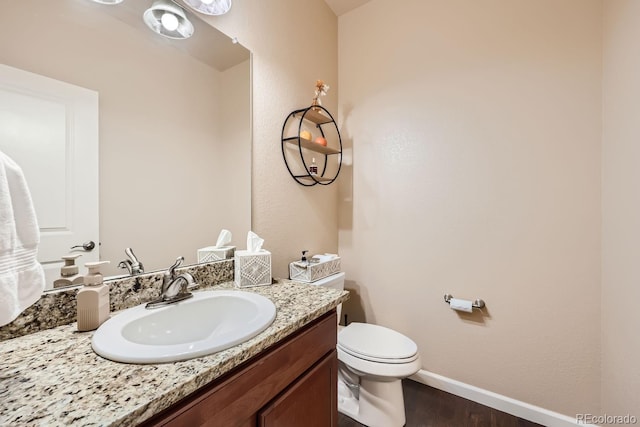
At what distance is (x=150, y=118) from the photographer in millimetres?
963

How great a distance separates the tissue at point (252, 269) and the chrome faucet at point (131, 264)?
1.17 ft

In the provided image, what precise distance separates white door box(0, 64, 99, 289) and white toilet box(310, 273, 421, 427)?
122 cm

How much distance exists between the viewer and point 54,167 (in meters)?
0.74

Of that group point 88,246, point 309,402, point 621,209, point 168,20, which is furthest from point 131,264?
point 621,209

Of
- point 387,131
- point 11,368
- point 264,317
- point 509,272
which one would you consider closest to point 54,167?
point 11,368

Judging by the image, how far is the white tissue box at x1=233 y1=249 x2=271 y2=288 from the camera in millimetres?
1103

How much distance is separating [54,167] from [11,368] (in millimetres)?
527

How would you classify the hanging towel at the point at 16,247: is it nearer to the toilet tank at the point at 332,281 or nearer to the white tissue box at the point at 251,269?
the white tissue box at the point at 251,269

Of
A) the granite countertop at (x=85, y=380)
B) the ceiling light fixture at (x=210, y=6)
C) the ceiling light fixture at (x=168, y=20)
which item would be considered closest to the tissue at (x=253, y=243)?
the granite countertop at (x=85, y=380)

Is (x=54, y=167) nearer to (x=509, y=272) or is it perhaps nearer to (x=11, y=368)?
(x=11, y=368)

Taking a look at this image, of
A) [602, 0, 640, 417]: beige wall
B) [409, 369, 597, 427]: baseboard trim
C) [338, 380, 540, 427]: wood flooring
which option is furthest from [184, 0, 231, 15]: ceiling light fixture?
[409, 369, 597, 427]: baseboard trim

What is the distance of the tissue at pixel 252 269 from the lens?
1103 millimetres

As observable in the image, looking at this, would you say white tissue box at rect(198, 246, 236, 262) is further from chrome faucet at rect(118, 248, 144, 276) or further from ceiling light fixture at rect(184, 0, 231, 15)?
ceiling light fixture at rect(184, 0, 231, 15)

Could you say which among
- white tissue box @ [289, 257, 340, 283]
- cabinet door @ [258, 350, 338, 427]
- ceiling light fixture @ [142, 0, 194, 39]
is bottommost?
cabinet door @ [258, 350, 338, 427]
